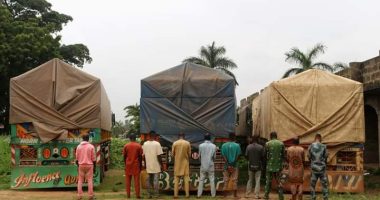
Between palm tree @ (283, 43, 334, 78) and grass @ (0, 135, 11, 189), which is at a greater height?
palm tree @ (283, 43, 334, 78)

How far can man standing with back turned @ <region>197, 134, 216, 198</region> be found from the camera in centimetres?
1243

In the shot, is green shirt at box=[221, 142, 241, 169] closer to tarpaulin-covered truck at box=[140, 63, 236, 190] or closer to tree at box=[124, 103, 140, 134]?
tarpaulin-covered truck at box=[140, 63, 236, 190]

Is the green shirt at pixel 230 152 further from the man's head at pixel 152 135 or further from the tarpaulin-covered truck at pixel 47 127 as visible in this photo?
the tarpaulin-covered truck at pixel 47 127

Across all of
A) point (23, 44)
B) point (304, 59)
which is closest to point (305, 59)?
point (304, 59)

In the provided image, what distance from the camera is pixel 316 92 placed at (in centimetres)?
1319

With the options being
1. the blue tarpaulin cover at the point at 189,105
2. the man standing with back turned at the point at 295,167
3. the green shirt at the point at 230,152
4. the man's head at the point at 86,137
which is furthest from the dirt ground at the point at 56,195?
the blue tarpaulin cover at the point at 189,105

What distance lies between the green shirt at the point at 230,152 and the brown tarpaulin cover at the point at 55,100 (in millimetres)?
3538

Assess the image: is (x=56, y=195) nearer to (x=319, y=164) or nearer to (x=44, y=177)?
(x=44, y=177)

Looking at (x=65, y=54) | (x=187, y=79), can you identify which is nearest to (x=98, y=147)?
(x=187, y=79)

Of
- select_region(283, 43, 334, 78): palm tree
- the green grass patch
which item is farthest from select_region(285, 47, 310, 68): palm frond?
the green grass patch

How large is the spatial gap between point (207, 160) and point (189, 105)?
152 centimetres

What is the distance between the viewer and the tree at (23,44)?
3228 cm

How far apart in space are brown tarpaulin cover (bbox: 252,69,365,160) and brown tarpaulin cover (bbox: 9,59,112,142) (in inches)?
186

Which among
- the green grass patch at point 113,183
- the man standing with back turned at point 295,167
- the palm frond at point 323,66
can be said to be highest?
the palm frond at point 323,66
